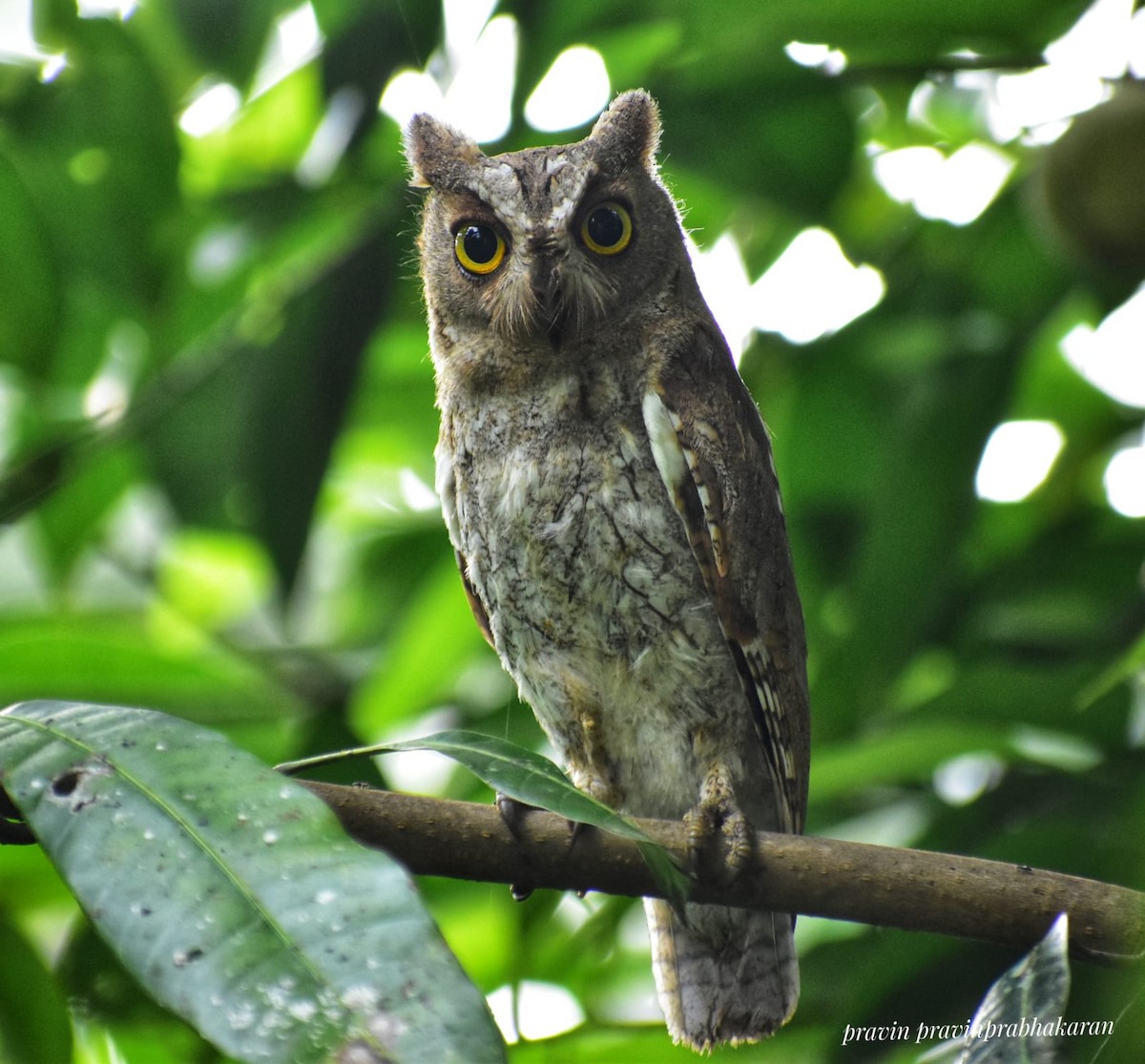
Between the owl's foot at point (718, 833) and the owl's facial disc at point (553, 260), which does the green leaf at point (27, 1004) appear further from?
the owl's facial disc at point (553, 260)

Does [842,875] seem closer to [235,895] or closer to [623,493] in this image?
[235,895]

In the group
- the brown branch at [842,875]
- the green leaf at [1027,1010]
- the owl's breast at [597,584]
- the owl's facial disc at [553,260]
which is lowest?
the green leaf at [1027,1010]

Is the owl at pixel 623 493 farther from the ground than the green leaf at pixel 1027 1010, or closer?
farther from the ground

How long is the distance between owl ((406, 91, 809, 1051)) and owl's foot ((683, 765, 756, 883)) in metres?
0.01

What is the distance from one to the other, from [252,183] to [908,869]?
7.31 ft

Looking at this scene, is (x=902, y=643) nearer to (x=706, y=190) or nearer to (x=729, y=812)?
(x=729, y=812)

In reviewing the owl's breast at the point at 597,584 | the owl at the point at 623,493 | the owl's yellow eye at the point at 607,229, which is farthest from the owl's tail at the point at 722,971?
the owl's yellow eye at the point at 607,229

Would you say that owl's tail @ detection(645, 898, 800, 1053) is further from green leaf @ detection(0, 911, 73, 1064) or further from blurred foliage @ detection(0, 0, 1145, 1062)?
green leaf @ detection(0, 911, 73, 1064)

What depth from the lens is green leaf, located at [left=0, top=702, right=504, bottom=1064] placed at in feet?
3.18

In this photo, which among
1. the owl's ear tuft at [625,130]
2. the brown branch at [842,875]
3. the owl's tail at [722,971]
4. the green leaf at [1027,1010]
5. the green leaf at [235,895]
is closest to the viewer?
the green leaf at [235,895]

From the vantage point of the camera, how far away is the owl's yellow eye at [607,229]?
217 cm

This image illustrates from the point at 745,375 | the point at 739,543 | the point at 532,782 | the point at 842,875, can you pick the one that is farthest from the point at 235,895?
the point at 745,375

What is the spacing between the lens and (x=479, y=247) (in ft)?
7.54

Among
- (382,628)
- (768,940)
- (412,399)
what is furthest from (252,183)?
(768,940)
